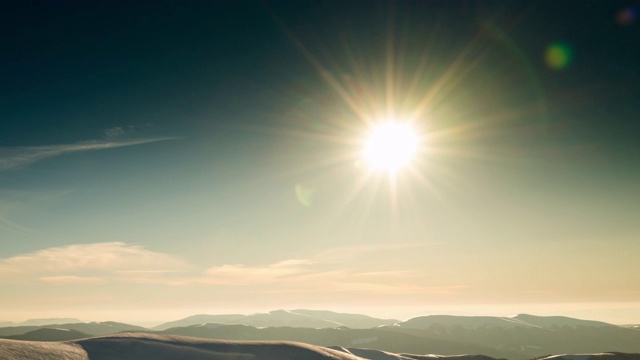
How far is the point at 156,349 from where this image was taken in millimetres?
73188

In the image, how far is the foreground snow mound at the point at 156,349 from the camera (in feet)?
186

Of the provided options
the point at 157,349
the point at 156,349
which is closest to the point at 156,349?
the point at 156,349

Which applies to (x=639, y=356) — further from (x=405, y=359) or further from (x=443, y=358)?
(x=405, y=359)

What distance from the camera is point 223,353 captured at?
7719cm

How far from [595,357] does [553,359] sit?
16316mm

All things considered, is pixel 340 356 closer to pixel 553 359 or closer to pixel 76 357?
pixel 76 357

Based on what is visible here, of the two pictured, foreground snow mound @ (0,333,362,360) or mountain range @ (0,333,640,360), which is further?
mountain range @ (0,333,640,360)

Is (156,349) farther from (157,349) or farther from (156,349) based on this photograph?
(157,349)

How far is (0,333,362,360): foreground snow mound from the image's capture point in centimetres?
5678

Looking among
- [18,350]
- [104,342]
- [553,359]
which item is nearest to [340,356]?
[104,342]

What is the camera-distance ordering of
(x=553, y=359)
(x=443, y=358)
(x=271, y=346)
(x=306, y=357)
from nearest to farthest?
(x=306, y=357), (x=271, y=346), (x=553, y=359), (x=443, y=358)

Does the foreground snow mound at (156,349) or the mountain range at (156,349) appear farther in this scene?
the mountain range at (156,349)

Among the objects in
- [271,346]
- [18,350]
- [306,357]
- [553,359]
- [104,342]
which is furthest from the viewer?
[553,359]

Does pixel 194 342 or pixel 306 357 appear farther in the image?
pixel 194 342
